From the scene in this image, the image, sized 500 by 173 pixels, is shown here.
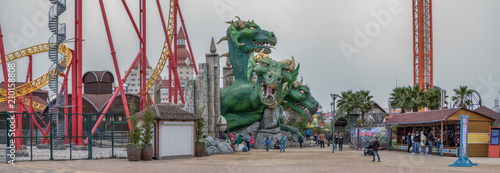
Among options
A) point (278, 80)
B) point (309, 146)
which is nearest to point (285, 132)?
point (309, 146)

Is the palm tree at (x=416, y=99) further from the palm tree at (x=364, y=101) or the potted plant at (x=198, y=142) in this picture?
the potted plant at (x=198, y=142)

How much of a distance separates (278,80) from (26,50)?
1878 centimetres

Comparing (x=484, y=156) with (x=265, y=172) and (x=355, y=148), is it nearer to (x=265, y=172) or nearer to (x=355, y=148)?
(x=355, y=148)

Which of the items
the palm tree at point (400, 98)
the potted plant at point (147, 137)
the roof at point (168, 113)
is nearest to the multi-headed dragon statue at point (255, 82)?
the palm tree at point (400, 98)

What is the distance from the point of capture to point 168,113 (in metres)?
27.4

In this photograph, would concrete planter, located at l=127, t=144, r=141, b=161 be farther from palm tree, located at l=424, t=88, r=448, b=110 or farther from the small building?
palm tree, located at l=424, t=88, r=448, b=110

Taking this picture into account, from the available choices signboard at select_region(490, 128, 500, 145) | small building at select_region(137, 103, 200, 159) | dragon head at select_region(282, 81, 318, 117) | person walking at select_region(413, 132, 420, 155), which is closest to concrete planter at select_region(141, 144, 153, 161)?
small building at select_region(137, 103, 200, 159)

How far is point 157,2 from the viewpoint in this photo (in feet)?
143

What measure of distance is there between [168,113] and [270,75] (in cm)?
1997

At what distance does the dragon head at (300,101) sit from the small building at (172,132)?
84.1ft

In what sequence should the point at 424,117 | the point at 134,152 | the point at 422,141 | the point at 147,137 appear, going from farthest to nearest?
the point at 424,117
the point at 422,141
the point at 147,137
the point at 134,152

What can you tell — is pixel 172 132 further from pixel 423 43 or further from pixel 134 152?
pixel 423 43

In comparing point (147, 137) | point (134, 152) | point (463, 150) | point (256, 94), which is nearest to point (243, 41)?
point (256, 94)

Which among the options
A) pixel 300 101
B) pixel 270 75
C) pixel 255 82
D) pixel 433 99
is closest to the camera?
pixel 270 75
